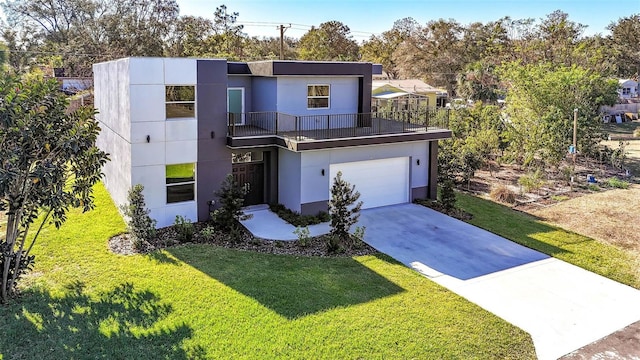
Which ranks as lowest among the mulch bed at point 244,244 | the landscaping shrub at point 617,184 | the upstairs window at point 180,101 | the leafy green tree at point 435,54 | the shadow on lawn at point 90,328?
the shadow on lawn at point 90,328

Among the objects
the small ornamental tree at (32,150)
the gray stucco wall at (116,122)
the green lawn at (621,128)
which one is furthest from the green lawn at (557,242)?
the green lawn at (621,128)

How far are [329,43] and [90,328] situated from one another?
52628 mm

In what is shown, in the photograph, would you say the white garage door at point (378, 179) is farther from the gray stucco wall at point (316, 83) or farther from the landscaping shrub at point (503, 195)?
the landscaping shrub at point (503, 195)

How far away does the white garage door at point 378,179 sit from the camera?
15820mm

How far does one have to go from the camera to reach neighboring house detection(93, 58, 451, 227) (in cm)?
1349

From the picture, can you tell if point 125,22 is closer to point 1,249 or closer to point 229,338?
point 1,249

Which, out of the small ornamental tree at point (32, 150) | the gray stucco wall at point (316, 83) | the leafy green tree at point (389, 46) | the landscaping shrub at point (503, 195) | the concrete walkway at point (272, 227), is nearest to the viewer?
the small ornamental tree at point (32, 150)

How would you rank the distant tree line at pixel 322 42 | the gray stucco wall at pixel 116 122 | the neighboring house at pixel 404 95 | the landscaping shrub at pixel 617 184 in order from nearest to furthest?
the gray stucco wall at pixel 116 122
the landscaping shrub at pixel 617 184
the neighboring house at pixel 404 95
the distant tree line at pixel 322 42

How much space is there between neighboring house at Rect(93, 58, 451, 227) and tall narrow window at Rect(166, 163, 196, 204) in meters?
0.03

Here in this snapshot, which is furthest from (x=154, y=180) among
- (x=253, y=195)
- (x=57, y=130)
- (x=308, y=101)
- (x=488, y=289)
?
(x=488, y=289)

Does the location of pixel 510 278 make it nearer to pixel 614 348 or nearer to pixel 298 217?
pixel 614 348

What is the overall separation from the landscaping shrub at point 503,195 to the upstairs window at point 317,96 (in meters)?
7.36

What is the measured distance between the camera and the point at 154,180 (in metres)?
13.7

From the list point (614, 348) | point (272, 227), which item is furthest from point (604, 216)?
point (272, 227)
